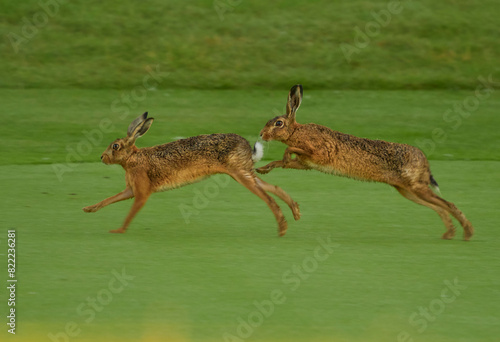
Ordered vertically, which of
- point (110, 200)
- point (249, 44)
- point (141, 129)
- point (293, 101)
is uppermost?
point (293, 101)

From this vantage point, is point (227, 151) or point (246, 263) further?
point (227, 151)

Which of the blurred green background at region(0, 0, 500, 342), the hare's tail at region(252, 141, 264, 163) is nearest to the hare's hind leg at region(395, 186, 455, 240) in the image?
the blurred green background at region(0, 0, 500, 342)

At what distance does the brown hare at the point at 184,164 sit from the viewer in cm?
877

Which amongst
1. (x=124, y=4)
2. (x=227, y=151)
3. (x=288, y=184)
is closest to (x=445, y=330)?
(x=227, y=151)

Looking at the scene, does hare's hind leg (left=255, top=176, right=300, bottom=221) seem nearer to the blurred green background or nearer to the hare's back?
the blurred green background

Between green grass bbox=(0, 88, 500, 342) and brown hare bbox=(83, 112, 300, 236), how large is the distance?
286mm

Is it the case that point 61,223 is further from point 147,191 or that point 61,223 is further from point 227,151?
point 227,151

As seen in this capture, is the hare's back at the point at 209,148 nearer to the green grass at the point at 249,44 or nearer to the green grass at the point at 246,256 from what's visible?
the green grass at the point at 246,256

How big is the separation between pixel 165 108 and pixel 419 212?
8662 millimetres

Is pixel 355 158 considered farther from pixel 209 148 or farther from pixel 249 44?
pixel 249 44

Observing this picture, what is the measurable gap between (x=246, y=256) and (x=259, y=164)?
490 centimetres

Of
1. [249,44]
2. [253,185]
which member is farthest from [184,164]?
[249,44]

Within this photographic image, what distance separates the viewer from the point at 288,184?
11344mm

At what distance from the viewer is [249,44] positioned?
2191cm
